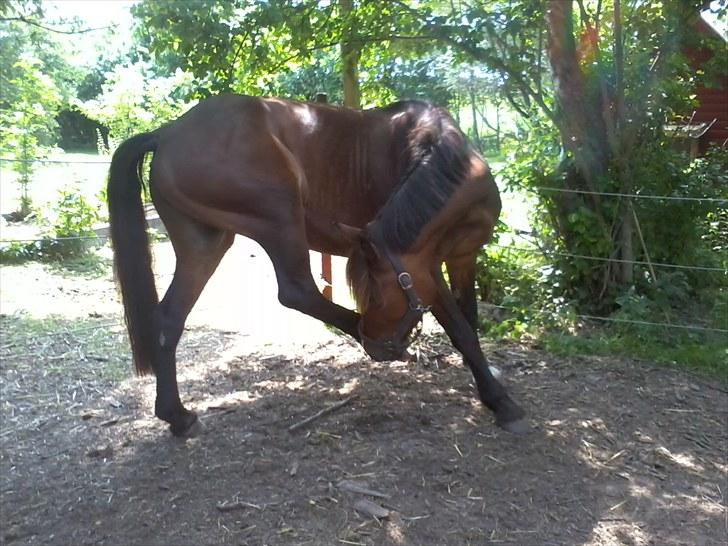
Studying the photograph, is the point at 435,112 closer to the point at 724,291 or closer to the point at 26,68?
the point at 724,291

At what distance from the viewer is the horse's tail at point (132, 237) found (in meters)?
3.46

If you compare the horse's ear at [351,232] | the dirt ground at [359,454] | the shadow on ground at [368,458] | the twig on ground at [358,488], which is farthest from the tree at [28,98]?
the twig on ground at [358,488]

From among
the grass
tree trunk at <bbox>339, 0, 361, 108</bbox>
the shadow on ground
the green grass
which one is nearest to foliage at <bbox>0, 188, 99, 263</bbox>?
the grass

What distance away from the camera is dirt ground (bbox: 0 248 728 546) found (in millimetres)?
2723

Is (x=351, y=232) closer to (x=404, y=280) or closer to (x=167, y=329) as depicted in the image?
(x=404, y=280)

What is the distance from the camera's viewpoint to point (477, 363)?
11.8ft

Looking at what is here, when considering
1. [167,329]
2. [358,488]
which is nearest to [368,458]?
[358,488]

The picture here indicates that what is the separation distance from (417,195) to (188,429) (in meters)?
1.58

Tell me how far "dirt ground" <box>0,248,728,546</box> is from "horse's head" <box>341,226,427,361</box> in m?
0.47

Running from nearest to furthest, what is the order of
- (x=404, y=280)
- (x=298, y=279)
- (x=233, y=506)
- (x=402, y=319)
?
(x=233, y=506) < (x=404, y=280) < (x=402, y=319) < (x=298, y=279)

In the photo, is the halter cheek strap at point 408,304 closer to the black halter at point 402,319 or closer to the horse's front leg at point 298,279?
the black halter at point 402,319

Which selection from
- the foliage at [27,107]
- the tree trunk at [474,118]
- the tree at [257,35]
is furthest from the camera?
the foliage at [27,107]

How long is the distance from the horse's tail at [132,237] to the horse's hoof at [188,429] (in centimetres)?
38

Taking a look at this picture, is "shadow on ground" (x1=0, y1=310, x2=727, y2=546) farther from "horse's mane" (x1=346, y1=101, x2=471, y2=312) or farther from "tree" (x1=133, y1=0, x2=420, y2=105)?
"tree" (x1=133, y1=0, x2=420, y2=105)
